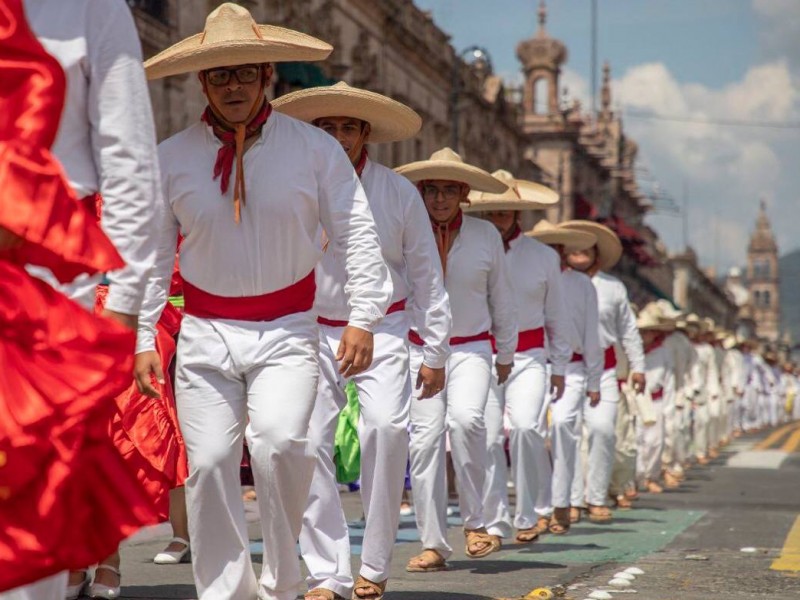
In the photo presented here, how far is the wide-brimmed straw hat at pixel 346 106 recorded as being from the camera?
8.09 m

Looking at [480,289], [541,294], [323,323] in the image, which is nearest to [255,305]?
[323,323]

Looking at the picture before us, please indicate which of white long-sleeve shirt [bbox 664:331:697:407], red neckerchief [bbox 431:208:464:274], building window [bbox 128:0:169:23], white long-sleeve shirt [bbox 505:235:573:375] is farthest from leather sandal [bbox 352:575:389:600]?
building window [bbox 128:0:169:23]

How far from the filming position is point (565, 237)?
555 inches

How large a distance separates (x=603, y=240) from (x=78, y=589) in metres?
7.99

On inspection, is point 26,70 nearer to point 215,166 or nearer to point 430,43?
point 215,166

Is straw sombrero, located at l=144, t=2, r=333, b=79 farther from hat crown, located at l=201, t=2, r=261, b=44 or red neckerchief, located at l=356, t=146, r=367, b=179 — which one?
red neckerchief, located at l=356, t=146, r=367, b=179

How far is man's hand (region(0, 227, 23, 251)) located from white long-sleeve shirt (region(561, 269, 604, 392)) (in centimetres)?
984

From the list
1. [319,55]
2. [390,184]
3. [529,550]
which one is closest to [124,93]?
[319,55]

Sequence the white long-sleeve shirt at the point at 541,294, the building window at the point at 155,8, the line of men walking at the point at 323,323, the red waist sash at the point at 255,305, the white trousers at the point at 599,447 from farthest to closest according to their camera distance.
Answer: the building window at the point at 155,8 < the white trousers at the point at 599,447 < the white long-sleeve shirt at the point at 541,294 < the red waist sash at the point at 255,305 < the line of men walking at the point at 323,323

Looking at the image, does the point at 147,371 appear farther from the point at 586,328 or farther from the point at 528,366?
the point at 586,328

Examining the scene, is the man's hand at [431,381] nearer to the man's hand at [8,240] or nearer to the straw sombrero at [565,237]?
the man's hand at [8,240]

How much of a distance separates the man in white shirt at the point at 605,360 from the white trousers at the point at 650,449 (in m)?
3.88

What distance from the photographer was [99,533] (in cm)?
375

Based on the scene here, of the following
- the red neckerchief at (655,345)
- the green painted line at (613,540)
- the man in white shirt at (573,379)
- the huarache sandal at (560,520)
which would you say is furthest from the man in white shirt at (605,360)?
the red neckerchief at (655,345)
